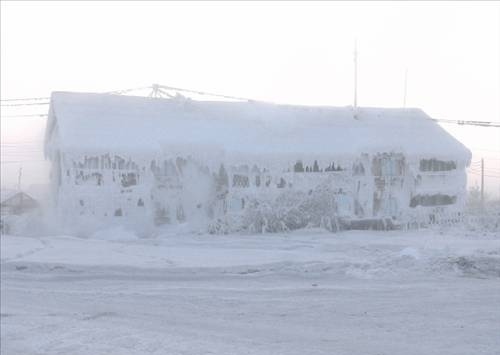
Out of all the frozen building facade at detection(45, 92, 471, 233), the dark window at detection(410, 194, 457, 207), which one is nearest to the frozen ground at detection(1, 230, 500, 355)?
the frozen building facade at detection(45, 92, 471, 233)

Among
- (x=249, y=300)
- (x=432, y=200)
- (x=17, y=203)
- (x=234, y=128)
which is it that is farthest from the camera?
(x=17, y=203)

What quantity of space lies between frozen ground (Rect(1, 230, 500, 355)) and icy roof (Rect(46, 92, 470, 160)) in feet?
21.8

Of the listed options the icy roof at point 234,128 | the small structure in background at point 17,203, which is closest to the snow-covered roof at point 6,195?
the small structure in background at point 17,203

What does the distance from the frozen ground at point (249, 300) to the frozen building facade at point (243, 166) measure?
5.59 m

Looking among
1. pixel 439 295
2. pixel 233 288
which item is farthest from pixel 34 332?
pixel 439 295

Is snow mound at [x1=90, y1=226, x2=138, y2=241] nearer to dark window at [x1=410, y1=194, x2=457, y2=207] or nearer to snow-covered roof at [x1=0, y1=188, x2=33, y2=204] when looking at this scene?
snow-covered roof at [x1=0, y1=188, x2=33, y2=204]

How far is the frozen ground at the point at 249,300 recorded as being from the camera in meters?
7.50

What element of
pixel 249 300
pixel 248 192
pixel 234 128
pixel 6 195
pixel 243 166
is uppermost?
pixel 234 128

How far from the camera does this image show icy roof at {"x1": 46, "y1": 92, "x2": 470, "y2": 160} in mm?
22672

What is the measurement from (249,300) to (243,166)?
13607 mm

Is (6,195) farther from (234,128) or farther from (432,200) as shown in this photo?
(432,200)

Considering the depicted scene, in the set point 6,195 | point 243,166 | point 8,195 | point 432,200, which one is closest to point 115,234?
point 243,166

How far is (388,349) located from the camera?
7195 mm

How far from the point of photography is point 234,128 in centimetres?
2494
